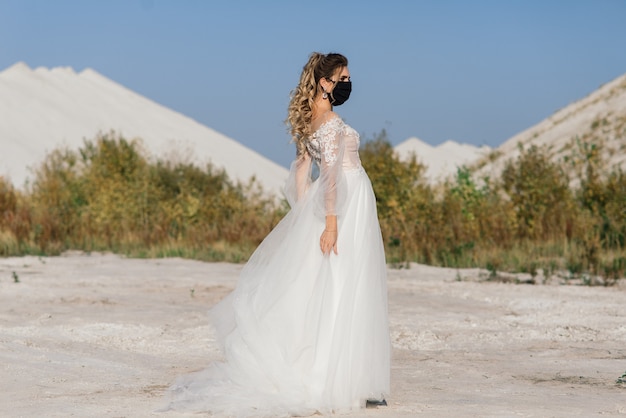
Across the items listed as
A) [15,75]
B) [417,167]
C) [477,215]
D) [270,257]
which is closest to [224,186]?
[417,167]

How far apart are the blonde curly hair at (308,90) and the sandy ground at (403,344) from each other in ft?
5.53

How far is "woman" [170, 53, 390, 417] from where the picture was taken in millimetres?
6695

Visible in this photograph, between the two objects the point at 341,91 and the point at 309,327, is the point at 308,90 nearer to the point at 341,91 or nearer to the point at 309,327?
the point at 341,91

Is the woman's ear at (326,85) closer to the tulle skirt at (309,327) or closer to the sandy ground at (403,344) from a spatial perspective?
the tulle skirt at (309,327)

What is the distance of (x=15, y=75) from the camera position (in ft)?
286

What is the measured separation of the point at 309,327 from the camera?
22.2 feet

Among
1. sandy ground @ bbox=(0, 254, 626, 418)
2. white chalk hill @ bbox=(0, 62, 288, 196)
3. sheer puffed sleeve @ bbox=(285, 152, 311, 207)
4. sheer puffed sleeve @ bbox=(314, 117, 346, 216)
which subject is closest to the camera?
sheer puffed sleeve @ bbox=(314, 117, 346, 216)

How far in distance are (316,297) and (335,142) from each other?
0.90 m

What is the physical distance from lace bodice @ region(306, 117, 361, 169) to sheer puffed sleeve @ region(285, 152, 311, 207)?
0.42 ft

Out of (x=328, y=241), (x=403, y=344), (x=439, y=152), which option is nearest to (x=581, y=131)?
(x=403, y=344)

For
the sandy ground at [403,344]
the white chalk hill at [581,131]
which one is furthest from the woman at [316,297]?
the white chalk hill at [581,131]

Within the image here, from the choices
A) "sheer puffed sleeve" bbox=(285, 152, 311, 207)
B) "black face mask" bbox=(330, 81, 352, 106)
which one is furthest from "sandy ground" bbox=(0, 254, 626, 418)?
"black face mask" bbox=(330, 81, 352, 106)

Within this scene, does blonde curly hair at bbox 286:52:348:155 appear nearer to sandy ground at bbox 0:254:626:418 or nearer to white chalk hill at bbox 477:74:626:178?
sandy ground at bbox 0:254:626:418

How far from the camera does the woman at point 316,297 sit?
670 centimetres
